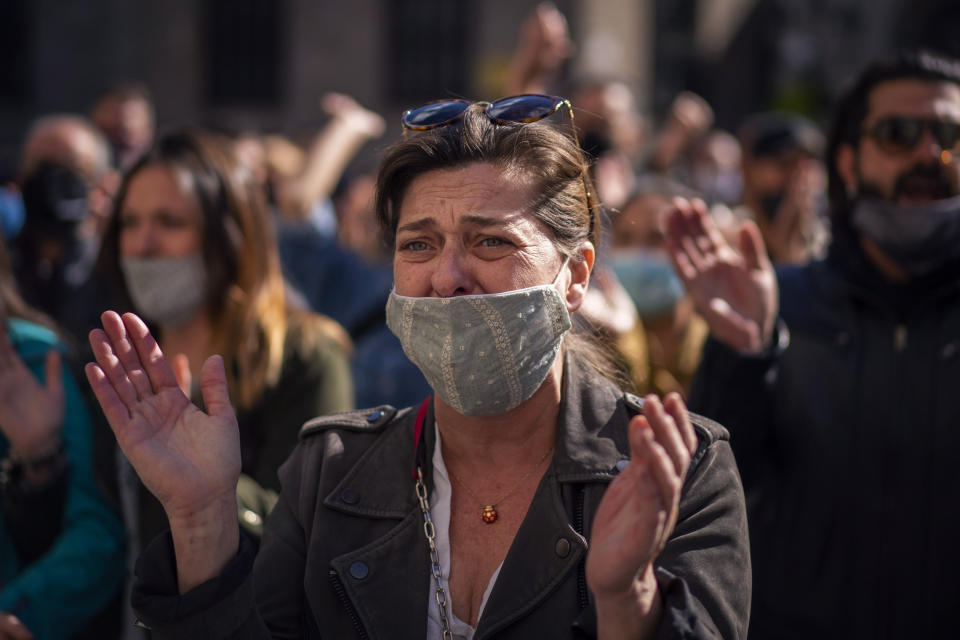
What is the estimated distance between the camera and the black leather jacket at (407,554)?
2107 mm

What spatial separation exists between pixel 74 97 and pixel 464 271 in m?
19.1

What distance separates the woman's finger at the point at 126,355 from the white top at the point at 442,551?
2.25ft

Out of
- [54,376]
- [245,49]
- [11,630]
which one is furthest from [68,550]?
[245,49]

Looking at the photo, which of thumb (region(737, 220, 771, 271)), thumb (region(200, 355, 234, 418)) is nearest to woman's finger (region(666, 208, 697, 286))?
thumb (region(737, 220, 771, 271))

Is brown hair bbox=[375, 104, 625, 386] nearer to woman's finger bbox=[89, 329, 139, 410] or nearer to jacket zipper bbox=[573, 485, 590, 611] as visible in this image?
jacket zipper bbox=[573, 485, 590, 611]

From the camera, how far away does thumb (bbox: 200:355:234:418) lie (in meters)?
2.27

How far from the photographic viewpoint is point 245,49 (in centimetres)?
2072

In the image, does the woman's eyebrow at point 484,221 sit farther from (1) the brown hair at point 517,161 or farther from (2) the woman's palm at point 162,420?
(2) the woman's palm at point 162,420

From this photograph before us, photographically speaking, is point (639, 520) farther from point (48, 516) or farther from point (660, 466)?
point (48, 516)

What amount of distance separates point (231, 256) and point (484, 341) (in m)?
1.62

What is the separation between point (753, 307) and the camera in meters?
3.17

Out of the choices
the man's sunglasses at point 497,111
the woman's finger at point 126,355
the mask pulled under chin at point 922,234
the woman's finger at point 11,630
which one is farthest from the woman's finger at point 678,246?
the woman's finger at point 11,630

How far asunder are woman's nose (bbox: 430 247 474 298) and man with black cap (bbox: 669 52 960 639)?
1095mm

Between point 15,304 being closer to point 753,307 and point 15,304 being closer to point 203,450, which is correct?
point 203,450
